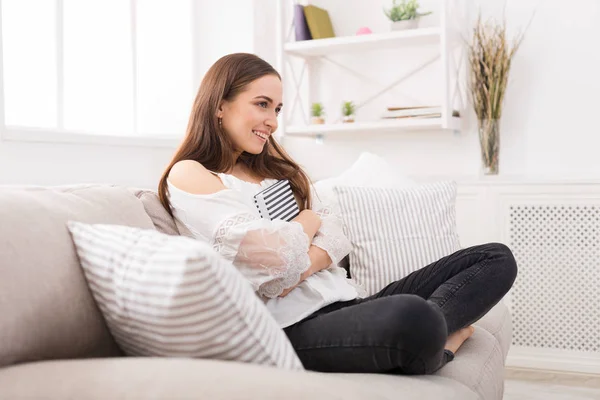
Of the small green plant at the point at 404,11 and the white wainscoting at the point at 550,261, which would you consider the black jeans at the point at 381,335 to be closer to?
the white wainscoting at the point at 550,261

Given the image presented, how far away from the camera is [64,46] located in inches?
132

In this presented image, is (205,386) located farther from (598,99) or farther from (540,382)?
(598,99)

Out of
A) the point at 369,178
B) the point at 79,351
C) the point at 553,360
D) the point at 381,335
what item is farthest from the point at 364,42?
the point at 79,351

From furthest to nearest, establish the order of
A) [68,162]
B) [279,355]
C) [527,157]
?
[527,157], [68,162], [279,355]

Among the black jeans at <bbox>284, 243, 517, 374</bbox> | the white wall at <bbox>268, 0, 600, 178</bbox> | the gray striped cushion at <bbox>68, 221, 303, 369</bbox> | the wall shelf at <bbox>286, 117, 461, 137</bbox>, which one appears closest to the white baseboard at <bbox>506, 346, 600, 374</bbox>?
the white wall at <bbox>268, 0, 600, 178</bbox>

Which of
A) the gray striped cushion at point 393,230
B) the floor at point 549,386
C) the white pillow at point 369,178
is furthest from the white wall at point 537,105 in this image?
the gray striped cushion at point 393,230


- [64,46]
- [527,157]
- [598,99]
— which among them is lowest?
[527,157]

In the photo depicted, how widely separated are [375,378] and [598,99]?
102 inches

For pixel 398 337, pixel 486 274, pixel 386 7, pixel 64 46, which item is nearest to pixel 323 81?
pixel 386 7

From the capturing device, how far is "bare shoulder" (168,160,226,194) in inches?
72.1

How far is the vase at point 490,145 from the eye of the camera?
347 cm

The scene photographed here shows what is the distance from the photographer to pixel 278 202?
79.9 inches

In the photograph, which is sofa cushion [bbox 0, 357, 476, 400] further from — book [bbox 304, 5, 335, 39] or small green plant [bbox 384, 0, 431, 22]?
book [bbox 304, 5, 335, 39]

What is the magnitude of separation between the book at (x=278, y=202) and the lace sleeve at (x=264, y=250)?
0.65 feet
